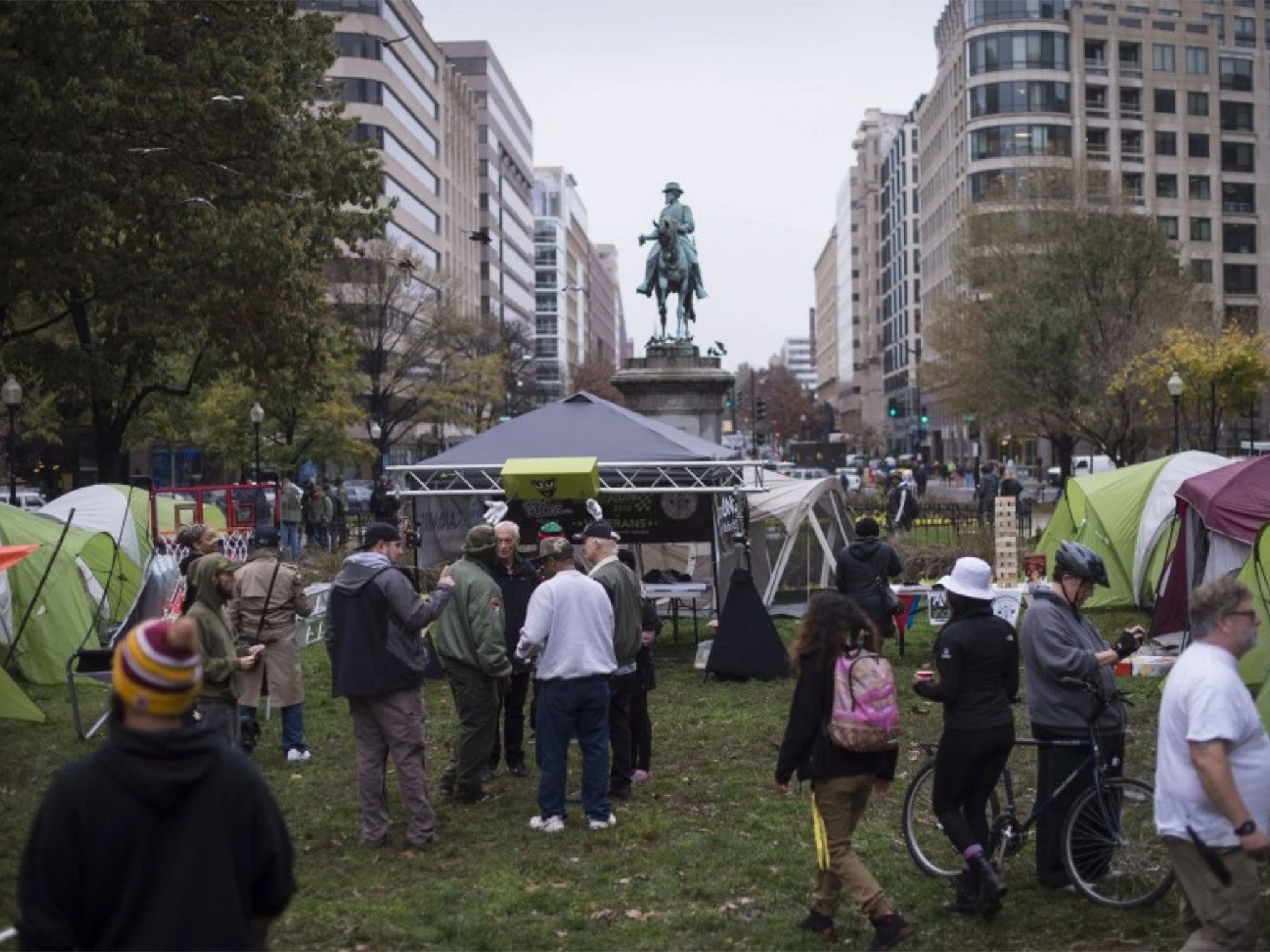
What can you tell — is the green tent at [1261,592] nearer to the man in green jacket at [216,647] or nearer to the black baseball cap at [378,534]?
the black baseball cap at [378,534]

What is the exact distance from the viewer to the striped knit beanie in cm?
352

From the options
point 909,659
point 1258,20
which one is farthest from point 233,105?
point 1258,20

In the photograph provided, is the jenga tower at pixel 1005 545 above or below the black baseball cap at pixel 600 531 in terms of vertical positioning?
below

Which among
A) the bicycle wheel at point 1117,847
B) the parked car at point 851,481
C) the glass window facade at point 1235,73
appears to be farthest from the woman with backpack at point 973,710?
the glass window facade at point 1235,73

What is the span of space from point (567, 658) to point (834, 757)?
2.40m

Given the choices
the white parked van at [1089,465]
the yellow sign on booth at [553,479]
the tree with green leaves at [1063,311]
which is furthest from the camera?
the white parked van at [1089,465]

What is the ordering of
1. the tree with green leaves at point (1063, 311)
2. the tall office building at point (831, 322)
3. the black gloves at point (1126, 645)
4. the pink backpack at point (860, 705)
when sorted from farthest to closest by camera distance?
the tall office building at point (831, 322)
the tree with green leaves at point (1063, 311)
the black gloves at point (1126, 645)
the pink backpack at point (860, 705)

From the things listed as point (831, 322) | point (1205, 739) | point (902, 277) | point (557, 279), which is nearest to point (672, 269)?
point (1205, 739)

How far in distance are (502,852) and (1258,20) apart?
87215 millimetres

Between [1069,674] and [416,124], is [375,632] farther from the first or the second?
[416,124]

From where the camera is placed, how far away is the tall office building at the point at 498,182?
104 m

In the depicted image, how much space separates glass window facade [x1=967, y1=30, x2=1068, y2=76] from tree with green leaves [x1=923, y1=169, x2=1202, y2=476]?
33.3 m

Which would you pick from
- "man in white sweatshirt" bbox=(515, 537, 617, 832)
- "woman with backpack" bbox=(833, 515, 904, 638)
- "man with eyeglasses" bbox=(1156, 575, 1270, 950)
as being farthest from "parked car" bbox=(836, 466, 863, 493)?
"man with eyeglasses" bbox=(1156, 575, 1270, 950)

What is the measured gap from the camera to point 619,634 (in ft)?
31.3
